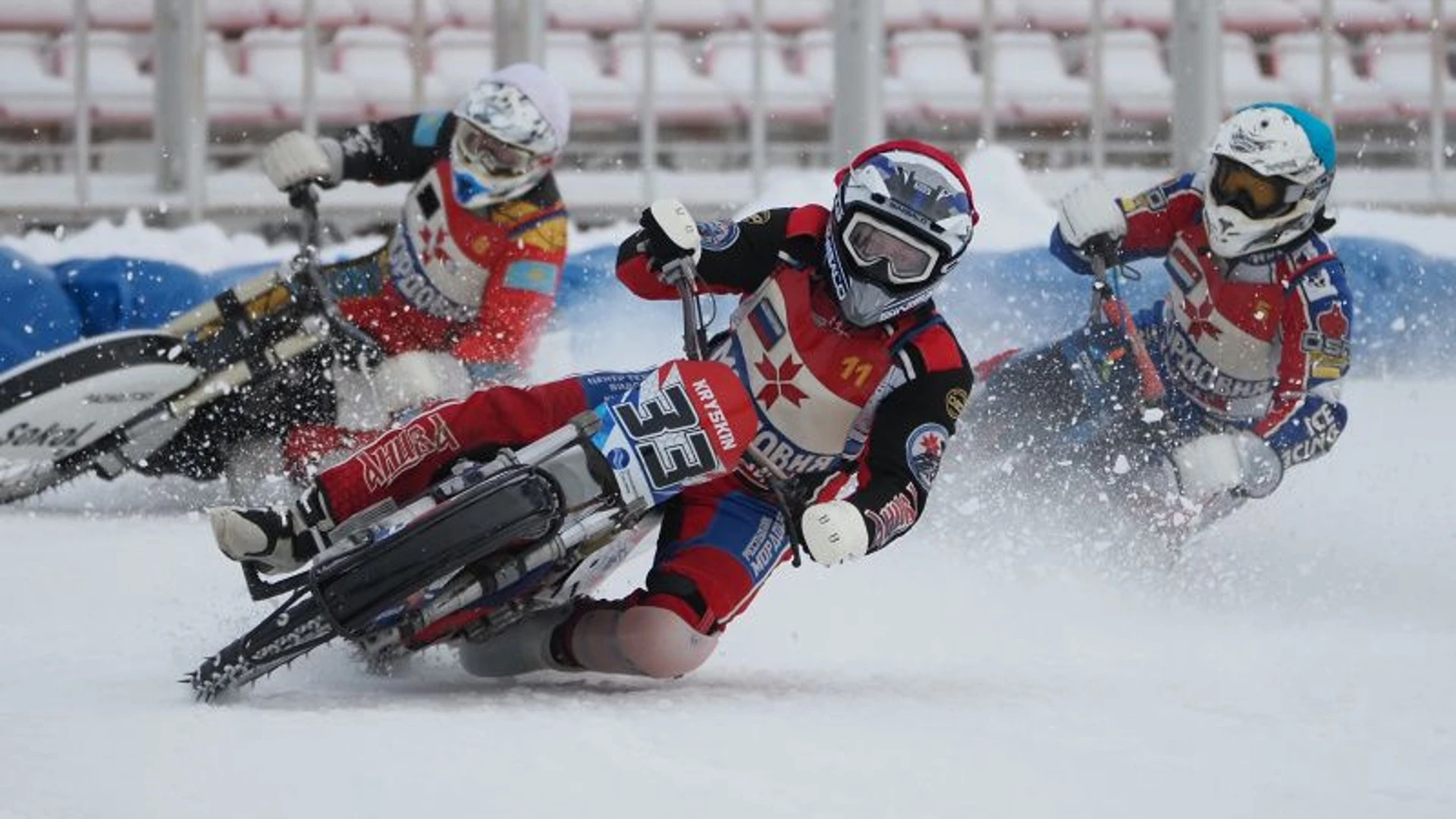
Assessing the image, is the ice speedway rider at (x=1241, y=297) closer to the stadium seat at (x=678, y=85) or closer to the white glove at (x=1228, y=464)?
the white glove at (x=1228, y=464)

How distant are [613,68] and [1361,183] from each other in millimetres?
4697

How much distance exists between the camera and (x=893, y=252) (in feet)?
15.9

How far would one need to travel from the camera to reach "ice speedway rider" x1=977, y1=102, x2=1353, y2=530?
6.70 meters

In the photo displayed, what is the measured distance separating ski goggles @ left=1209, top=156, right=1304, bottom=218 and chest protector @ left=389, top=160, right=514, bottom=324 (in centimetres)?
241

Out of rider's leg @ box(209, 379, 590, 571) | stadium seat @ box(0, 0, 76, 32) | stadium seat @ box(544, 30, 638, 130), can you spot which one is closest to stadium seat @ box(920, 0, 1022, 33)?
stadium seat @ box(544, 30, 638, 130)

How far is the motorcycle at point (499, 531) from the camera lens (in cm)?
429

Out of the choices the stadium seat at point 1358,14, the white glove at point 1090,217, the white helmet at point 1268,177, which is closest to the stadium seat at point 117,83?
the stadium seat at point 1358,14

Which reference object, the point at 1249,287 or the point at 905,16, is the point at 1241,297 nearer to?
the point at 1249,287

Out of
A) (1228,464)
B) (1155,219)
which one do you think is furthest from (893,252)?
(1155,219)

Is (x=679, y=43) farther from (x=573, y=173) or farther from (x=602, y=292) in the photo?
(x=602, y=292)

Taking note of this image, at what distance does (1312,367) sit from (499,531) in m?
3.23

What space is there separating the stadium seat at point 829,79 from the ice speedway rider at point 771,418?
9.63 metres

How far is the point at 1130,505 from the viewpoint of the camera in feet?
23.6

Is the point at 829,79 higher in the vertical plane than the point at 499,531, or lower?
higher
